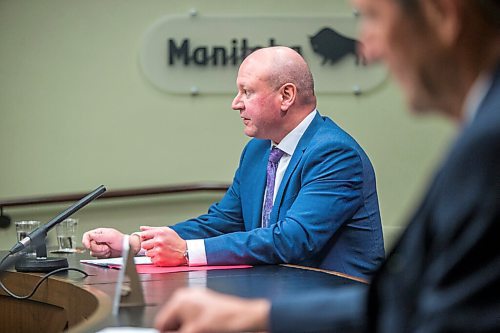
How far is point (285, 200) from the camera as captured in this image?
3.35 metres

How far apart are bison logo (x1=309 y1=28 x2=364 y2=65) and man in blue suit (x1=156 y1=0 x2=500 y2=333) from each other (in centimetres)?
405

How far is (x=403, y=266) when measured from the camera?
1.14 metres

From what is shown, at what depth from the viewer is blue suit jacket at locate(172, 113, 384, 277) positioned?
3.10m

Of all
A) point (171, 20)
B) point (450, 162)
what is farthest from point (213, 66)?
point (450, 162)

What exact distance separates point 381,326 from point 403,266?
3.8 inches

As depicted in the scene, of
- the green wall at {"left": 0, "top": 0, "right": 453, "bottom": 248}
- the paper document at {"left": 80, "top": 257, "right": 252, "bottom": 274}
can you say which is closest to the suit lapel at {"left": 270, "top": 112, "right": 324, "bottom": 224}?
the paper document at {"left": 80, "top": 257, "right": 252, "bottom": 274}

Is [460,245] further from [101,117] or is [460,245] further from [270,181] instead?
[101,117]

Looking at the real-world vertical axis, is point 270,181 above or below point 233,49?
below

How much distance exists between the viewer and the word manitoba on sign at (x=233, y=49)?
514cm

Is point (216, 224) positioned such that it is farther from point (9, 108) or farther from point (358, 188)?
point (9, 108)

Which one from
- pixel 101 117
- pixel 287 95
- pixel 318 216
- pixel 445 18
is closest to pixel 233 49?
pixel 101 117

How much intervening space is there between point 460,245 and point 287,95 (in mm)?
2550

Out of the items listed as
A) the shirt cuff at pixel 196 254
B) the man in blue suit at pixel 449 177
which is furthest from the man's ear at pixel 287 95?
the man in blue suit at pixel 449 177

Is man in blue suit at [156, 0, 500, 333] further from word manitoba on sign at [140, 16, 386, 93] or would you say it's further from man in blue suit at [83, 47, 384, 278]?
word manitoba on sign at [140, 16, 386, 93]
